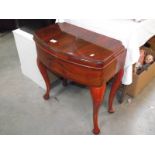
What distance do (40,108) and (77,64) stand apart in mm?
743

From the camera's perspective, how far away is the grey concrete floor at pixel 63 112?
4.92ft

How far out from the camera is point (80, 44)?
120cm

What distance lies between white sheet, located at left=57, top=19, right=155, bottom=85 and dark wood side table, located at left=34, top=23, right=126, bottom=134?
0.06 metres

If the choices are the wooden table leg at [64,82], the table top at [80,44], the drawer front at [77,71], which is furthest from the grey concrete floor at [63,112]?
the table top at [80,44]

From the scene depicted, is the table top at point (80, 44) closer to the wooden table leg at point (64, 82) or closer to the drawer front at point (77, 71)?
the drawer front at point (77, 71)

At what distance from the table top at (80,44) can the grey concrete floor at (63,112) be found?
64 cm

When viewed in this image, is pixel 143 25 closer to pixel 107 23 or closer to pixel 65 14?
pixel 107 23

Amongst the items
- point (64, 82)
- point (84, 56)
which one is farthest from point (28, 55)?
point (84, 56)

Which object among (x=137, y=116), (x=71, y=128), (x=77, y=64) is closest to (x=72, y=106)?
(x=71, y=128)

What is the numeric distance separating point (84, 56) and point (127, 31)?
14.8 inches

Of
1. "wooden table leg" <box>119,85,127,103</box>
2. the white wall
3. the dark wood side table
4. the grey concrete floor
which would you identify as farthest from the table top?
the grey concrete floor

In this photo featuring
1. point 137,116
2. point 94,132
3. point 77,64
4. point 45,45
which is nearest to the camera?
point 77,64

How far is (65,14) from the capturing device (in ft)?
4.80

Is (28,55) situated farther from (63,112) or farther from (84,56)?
(84,56)
